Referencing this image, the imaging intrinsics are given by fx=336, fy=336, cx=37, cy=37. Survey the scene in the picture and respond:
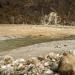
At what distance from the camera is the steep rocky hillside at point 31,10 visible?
28266 mm

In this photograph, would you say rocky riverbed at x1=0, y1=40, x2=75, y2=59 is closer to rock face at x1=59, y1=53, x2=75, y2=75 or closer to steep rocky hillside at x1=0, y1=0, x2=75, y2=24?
rock face at x1=59, y1=53, x2=75, y2=75

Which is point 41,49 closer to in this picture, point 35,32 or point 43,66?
point 43,66

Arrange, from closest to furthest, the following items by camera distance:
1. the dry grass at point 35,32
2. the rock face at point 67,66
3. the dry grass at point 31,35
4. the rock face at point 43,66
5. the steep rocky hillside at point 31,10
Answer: the rock face at point 67,66 < the rock face at point 43,66 < the dry grass at point 31,35 < the dry grass at point 35,32 < the steep rocky hillside at point 31,10

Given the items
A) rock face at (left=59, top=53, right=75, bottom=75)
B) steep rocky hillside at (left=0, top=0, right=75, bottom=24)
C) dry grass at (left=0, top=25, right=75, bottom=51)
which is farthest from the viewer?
steep rocky hillside at (left=0, top=0, right=75, bottom=24)

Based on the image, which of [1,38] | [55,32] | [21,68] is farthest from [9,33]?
[21,68]

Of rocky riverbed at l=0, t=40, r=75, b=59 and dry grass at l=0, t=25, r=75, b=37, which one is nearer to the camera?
rocky riverbed at l=0, t=40, r=75, b=59

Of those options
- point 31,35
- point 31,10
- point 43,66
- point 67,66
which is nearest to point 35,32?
point 31,35

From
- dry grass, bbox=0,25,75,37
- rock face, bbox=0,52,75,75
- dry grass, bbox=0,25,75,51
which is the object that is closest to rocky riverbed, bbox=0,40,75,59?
dry grass, bbox=0,25,75,51

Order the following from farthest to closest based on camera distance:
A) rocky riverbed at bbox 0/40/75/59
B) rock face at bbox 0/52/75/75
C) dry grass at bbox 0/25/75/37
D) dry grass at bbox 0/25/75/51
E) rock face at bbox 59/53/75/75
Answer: dry grass at bbox 0/25/75/37, dry grass at bbox 0/25/75/51, rocky riverbed at bbox 0/40/75/59, rock face at bbox 0/52/75/75, rock face at bbox 59/53/75/75

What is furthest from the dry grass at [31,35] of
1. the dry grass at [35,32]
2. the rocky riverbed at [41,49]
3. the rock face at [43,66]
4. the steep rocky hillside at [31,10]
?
the steep rocky hillside at [31,10]

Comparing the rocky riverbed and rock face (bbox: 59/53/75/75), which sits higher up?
rock face (bbox: 59/53/75/75)

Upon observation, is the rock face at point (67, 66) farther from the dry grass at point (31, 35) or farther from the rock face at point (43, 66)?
the dry grass at point (31, 35)

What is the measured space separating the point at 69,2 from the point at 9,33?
9843 millimetres

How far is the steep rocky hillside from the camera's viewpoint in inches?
1113
